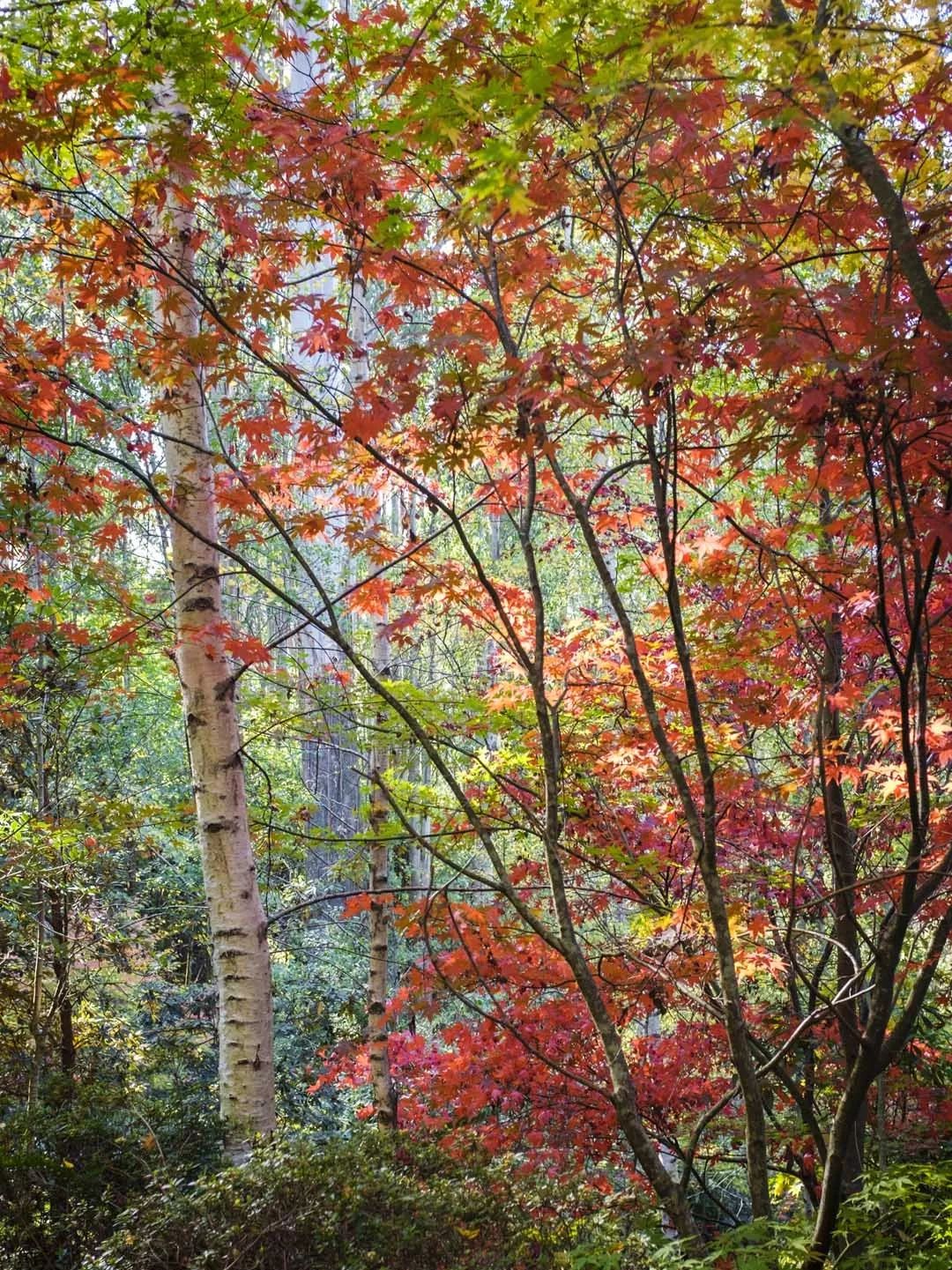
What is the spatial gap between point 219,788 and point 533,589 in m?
1.68

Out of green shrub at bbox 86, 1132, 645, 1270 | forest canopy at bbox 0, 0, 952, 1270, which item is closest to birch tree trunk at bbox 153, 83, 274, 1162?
forest canopy at bbox 0, 0, 952, 1270

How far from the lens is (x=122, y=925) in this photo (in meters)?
7.10

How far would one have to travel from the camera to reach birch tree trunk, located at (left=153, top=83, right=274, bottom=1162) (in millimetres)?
3582

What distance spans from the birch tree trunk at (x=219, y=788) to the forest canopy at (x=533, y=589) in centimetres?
2

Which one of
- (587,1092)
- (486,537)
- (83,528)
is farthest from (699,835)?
(486,537)

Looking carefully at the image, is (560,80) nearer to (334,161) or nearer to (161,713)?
(334,161)

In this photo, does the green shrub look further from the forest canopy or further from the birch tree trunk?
the birch tree trunk

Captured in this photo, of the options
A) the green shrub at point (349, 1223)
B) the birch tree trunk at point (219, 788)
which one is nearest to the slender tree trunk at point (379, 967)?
the birch tree trunk at point (219, 788)

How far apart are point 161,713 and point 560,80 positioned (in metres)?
7.39

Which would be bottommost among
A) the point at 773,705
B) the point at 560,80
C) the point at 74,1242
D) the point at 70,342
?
the point at 74,1242

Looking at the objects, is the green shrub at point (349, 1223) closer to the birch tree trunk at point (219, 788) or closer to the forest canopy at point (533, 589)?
the forest canopy at point (533, 589)

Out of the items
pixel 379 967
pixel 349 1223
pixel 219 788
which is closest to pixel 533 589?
pixel 219 788

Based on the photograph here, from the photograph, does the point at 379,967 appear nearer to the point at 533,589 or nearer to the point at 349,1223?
the point at 349,1223

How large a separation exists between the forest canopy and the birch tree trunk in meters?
0.02
